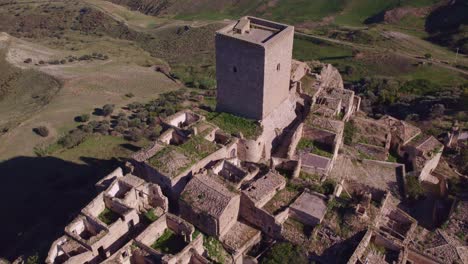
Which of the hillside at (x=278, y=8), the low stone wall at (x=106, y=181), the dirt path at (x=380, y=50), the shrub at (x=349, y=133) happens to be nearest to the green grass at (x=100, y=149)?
the low stone wall at (x=106, y=181)

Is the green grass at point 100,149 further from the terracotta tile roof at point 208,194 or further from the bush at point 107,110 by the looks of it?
the terracotta tile roof at point 208,194

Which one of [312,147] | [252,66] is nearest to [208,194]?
[252,66]

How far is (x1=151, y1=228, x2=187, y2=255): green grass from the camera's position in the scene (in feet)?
79.5

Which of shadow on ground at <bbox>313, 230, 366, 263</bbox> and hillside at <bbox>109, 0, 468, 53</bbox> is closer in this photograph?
→ shadow on ground at <bbox>313, 230, 366, 263</bbox>

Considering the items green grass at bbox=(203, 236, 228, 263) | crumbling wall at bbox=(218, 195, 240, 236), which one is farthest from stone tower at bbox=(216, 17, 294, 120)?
green grass at bbox=(203, 236, 228, 263)

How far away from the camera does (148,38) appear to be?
4026 inches

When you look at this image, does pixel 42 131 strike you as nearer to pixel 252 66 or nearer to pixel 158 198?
pixel 158 198

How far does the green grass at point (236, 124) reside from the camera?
31.2 metres

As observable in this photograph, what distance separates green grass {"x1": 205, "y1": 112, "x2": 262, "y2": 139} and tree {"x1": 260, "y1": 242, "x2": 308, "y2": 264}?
8872 millimetres

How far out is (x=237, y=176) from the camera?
28344 millimetres

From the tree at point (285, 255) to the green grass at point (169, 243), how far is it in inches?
185

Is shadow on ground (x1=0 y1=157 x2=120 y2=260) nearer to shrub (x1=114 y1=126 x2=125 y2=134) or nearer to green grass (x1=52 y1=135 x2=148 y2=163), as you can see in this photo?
green grass (x1=52 y1=135 x2=148 y2=163)

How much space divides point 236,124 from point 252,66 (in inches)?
185

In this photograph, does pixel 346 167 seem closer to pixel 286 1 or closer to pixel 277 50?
pixel 277 50
